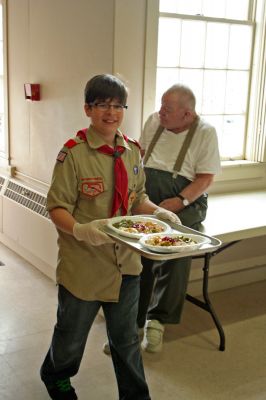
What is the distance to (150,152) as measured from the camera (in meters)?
2.90

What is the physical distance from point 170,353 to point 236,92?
77.1 inches

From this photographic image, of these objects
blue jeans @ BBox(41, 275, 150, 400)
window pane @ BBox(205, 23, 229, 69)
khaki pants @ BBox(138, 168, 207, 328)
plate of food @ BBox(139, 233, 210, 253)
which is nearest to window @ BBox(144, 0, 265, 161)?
window pane @ BBox(205, 23, 229, 69)

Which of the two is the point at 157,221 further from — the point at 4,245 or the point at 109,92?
the point at 4,245

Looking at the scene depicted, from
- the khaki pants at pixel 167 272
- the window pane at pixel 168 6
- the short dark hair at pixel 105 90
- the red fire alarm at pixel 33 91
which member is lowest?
the khaki pants at pixel 167 272

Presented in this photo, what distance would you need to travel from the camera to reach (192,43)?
11.5 feet

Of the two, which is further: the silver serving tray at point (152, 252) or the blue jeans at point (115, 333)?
the blue jeans at point (115, 333)

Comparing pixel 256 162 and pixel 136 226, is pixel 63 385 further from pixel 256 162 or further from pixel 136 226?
pixel 256 162

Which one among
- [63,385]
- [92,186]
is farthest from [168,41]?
[63,385]

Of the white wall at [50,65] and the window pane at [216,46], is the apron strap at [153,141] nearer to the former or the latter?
the white wall at [50,65]

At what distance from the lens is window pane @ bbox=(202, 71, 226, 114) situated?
3.66 m

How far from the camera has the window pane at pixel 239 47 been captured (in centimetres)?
368

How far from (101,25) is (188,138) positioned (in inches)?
34.5

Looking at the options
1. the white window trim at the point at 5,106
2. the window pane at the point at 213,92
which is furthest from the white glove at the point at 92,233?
the white window trim at the point at 5,106

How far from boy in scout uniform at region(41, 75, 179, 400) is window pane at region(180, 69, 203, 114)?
5.04ft
